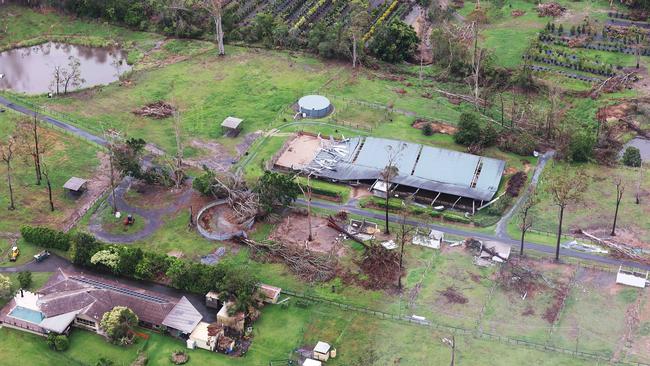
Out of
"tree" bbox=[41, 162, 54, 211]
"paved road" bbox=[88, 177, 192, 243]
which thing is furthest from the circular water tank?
"tree" bbox=[41, 162, 54, 211]

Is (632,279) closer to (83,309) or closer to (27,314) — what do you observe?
(83,309)

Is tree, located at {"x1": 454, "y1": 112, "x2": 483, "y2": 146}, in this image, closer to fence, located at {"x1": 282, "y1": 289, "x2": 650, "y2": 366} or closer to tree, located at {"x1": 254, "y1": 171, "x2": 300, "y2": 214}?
tree, located at {"x1": 254, "y1": 171, "x2": 300, "y2": 214}

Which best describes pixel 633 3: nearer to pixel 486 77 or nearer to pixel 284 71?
pixel 486 77

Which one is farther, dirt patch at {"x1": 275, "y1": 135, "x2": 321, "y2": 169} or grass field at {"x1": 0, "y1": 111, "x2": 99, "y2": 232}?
dirt patch at {"x1": 275, "y1": 135, "x2": 321, "y2": 169}

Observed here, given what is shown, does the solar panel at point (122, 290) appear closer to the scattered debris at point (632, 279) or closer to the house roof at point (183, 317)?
the house roof at point (183, 317)

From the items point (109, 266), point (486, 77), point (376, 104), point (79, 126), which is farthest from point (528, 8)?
point (109, 266)

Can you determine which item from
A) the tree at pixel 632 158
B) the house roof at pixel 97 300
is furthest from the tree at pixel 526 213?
the house roof at pixel 97 300
